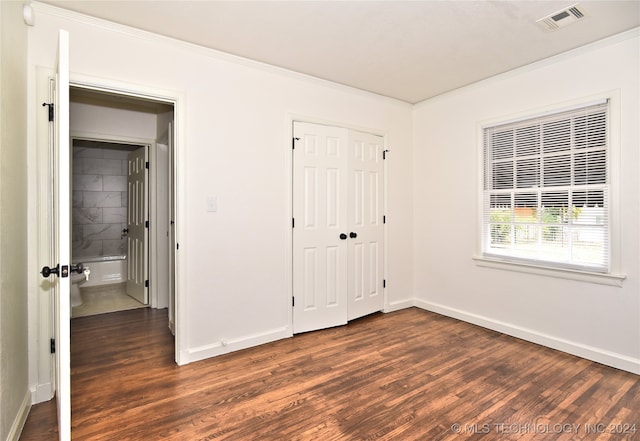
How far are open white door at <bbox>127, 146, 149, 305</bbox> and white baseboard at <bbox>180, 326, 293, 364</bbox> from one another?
6.94 ft

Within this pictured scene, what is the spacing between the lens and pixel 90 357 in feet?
9.53

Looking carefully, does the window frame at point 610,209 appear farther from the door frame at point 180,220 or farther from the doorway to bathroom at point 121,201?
the doorway to bathroom at point 121,201

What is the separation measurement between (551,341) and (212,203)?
336 cm

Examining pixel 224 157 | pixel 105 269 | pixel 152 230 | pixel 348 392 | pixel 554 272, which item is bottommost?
pixel 348 392

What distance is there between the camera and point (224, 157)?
2986 millimetres

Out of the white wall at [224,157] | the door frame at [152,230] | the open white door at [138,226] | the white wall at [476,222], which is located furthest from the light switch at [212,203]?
the white wall at [476,222]

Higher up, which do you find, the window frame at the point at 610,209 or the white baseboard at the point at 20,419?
the window frame at the point at 610,209

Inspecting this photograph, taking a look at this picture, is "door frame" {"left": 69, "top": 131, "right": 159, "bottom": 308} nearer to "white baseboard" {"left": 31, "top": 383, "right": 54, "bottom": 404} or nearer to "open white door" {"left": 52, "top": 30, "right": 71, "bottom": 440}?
"white baseboard" {"left": 31, "top": 383, "right": 54, "bottom": 404}

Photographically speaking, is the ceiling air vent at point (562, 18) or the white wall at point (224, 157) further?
the white wall at point (224, 157)

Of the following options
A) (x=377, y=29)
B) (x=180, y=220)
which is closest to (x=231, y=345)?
(x=180, y=220)

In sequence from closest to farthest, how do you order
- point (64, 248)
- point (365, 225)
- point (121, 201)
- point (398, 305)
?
point (64, 248) < point (365, 225) < point (398, 305) < point (121, 201)

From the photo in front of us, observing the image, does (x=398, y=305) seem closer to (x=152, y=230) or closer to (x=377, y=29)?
(x=377, y=29)

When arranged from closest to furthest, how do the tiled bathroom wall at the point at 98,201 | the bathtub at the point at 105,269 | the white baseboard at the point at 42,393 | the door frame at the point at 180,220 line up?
the white baseboard at the point at 42,393, the door frame at the point at 180,220, the bathtub at the point at 105,269, the tiled bathroom wall at the point at 98,201

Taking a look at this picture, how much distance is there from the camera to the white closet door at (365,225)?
12.6 feet
